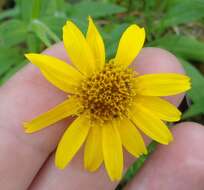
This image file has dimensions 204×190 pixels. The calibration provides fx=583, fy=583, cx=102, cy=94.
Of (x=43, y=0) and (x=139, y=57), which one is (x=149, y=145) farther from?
(x=43, y=0)

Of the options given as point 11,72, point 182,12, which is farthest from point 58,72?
point 182,12

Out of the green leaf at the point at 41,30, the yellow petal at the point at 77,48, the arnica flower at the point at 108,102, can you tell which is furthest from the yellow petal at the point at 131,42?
the green leaf at the point at 41,30

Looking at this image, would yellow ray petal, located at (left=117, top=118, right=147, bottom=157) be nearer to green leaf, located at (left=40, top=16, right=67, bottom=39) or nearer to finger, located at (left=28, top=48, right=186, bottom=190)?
finger, located at (left=28, top=48, right=186, bottom=190)

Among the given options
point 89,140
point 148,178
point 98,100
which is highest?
point 98,100

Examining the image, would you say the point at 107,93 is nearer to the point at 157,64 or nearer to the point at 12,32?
the point at 157,64

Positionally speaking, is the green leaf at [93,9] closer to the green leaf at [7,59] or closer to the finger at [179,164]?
the green leaf at [7,59]

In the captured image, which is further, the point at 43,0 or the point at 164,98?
the point at 43,0

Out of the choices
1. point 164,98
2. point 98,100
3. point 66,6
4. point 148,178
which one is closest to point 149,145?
point 148,178
